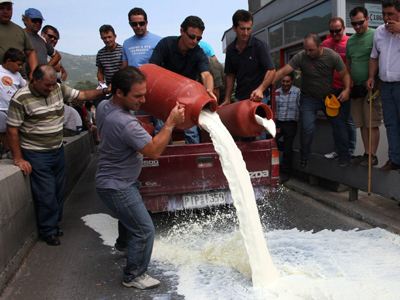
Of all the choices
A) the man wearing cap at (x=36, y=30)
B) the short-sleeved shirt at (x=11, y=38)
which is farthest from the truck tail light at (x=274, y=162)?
the man wearing cap at (x=36, y=30)

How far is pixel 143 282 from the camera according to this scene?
3506mm

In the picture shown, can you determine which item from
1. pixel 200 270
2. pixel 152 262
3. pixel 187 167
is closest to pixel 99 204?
pixel 187 167

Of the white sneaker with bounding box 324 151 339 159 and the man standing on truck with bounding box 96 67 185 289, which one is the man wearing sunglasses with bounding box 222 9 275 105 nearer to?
the white sneaker with bounding box 324 151 339 159

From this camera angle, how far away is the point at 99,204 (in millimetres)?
6688

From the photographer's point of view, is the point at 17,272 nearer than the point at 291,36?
Yes

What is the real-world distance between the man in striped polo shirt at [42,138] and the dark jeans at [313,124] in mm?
2897

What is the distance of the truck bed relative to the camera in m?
4.69

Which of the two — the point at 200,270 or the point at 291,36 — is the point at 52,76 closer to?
the point at 200,270

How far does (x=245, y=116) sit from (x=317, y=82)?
1.99 meters

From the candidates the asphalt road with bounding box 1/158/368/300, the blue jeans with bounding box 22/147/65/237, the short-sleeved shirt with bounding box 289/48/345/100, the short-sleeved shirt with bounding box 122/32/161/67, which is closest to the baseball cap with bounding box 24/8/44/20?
the short-sleeved shirt with bounding box 122/32/161/67

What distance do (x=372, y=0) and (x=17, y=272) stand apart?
6446mm

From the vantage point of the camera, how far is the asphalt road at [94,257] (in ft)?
11.6

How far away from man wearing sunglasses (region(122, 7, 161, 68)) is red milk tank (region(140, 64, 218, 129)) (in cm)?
147

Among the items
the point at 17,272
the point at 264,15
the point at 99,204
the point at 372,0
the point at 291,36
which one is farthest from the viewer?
the point at 264,15
